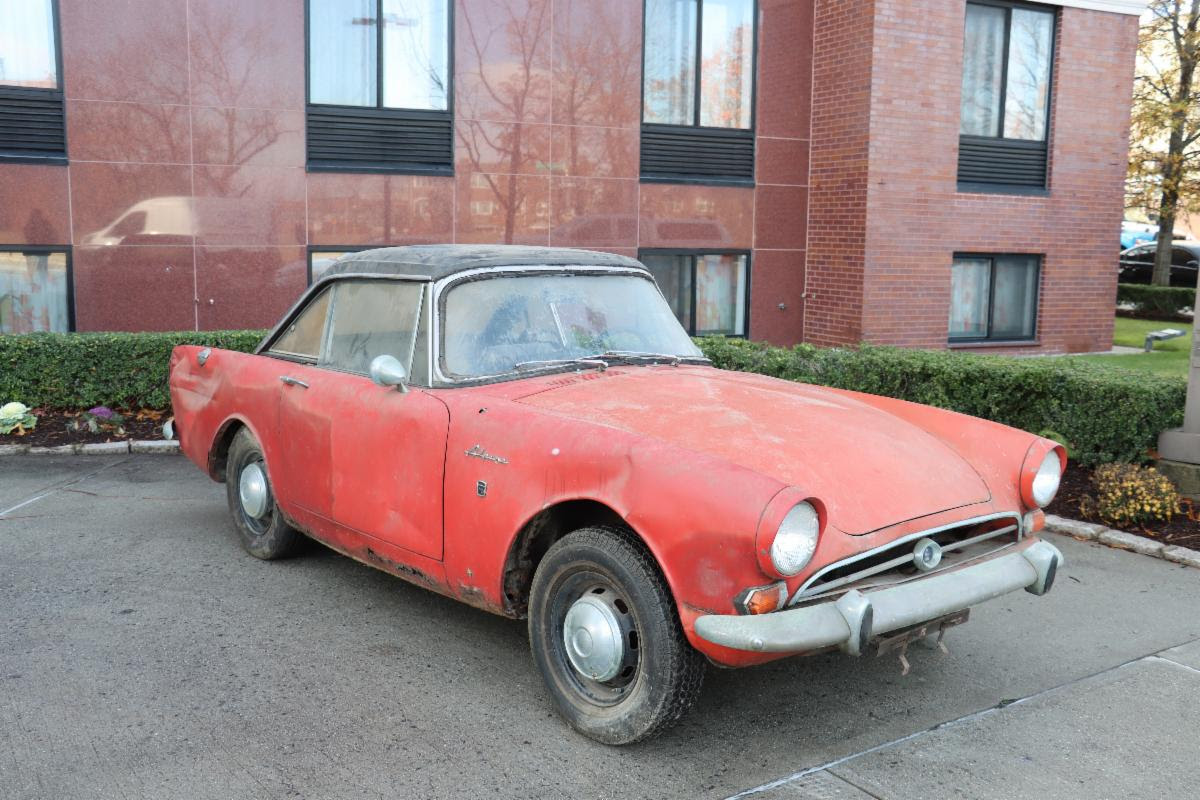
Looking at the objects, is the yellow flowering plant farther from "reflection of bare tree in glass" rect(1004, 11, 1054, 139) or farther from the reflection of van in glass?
"reflection of bare tree in glass" rect(1004, 11, 1054, 139)

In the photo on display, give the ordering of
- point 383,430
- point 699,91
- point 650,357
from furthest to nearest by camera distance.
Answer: point 699,91
point 650,357
point 383,430

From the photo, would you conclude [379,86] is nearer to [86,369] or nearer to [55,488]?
[86,369]

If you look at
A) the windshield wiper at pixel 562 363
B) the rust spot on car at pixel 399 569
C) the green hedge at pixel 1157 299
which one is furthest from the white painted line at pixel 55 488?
the green hedge at pixel 1157 299

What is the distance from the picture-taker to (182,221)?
456 inches

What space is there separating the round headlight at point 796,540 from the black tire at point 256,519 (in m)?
3.20

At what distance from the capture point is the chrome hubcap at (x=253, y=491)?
5.93 m

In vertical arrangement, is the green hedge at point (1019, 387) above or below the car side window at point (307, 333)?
below

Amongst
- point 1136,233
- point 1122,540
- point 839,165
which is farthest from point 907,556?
point 1136,233

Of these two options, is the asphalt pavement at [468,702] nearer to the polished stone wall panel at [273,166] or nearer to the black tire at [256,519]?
the black tire at [256,519]

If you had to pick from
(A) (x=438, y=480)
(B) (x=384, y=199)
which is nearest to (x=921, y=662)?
(A) (x=438, y=480)

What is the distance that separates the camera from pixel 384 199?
1225 cm

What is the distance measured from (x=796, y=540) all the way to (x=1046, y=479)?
58.4 inches

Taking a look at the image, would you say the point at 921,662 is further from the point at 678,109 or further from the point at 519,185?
the point at 678,109

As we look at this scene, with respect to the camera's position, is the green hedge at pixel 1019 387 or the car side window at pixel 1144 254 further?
the car side window at pixel 1144 254
